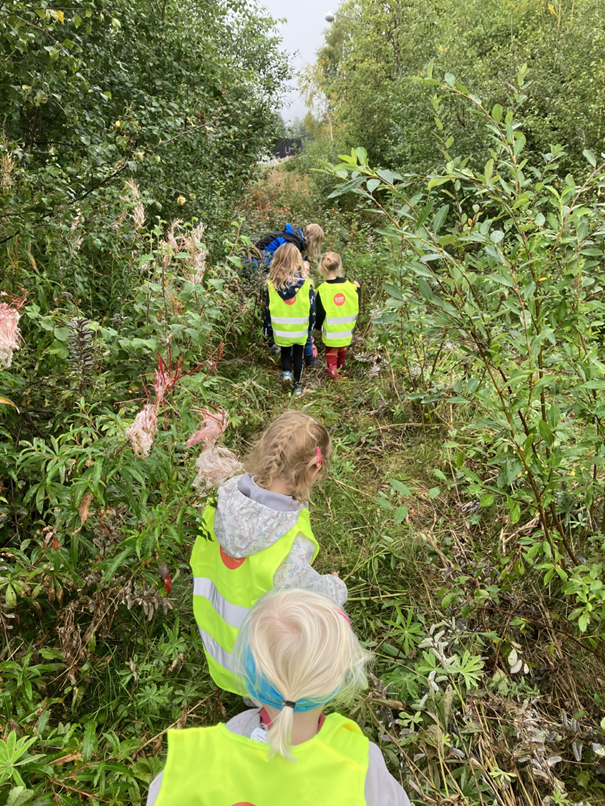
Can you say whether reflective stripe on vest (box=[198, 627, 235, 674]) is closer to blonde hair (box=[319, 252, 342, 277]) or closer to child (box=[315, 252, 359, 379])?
child (box=[315, 252, 359, 379])

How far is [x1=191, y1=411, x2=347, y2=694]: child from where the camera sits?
65.7 inches

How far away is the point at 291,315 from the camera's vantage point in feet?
14.5

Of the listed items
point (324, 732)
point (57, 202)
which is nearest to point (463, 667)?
point (324, 732)

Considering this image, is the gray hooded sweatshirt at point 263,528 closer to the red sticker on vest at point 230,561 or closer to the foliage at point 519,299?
the red sticker on vest at point 230,561

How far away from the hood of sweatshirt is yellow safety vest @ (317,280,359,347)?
324cm

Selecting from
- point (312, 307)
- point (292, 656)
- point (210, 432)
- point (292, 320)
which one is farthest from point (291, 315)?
point (292, 656)

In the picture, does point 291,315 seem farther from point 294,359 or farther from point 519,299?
point 519,299

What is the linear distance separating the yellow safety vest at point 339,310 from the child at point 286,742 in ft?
12.7

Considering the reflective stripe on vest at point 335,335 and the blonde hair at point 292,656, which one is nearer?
the blonde hair at point 292,656

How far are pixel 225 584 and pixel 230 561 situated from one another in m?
0.09

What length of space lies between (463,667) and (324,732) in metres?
1.07

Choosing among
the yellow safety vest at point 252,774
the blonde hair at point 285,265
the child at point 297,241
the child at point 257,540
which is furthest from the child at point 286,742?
the child at point 297,241

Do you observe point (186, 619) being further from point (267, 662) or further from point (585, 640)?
point (585, 640)

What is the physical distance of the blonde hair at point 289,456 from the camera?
75.3 inches
